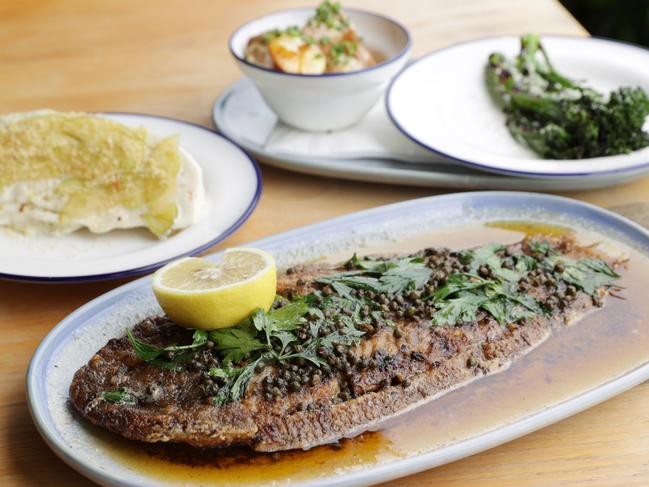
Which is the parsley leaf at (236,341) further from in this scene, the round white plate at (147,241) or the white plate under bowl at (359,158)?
the white plate under bowl at (359,158)

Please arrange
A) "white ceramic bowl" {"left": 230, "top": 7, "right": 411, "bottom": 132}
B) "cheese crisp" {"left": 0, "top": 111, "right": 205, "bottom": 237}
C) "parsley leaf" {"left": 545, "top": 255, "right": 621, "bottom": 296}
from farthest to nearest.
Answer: "white ceramic bowl" {"left": 230, "top": 7, "right": 411, "bottom": 132}, "cheese crisp" {"left": 0, "top": 111, "right": 205, "bottom": 237}, "parsley leaf" {"left": 545, "top": 255, "right": 621, "bottom": 296}

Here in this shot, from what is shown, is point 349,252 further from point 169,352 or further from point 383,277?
point 169,352

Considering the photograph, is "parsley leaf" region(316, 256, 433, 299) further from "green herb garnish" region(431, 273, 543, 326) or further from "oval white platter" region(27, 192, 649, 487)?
"oval white platter" region(27, 192, 649, 487)

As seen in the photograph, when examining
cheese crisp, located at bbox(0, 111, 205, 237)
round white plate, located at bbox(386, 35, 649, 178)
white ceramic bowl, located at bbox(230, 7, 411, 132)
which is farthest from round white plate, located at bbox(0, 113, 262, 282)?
round white plate, located at bbox(386, 35, 649, 178)

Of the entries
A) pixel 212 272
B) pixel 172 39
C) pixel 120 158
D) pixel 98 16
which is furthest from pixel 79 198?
pixel 98 16

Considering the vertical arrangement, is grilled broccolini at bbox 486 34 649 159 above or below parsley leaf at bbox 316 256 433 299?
above

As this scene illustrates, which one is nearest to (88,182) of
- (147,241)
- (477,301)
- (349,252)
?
(147,241)
